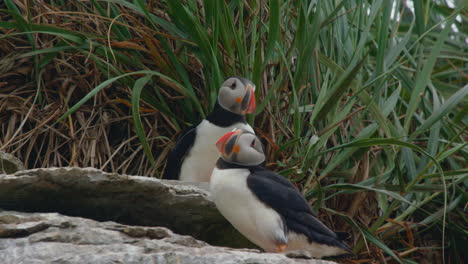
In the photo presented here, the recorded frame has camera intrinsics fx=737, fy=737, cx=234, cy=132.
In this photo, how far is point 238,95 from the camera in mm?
3102

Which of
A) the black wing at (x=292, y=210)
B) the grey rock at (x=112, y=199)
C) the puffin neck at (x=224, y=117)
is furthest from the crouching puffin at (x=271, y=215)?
the puffin neck at (x=224, y=117)

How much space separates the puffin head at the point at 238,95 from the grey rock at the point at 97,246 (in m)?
1.10

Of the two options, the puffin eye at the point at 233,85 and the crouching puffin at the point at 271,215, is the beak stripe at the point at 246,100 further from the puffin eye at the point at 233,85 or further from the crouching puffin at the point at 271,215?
the crouching puffin at the point at 271,215

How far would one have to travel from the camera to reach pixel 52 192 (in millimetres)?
2283

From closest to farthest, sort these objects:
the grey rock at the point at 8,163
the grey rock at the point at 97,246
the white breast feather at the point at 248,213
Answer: the grey rock at the point at 97,246, the white breast feather at the point at 248,213, the grey rock at the point at 8,163

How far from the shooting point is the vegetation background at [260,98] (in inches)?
A: 130

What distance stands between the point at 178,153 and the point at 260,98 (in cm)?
49

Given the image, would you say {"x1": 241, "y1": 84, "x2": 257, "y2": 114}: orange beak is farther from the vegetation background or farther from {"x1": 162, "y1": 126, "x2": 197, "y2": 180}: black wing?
{"x1": 162, "y1": 126, "x2": 197, "y2": 180}: black wing

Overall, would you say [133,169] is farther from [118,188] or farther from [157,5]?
[118,188]

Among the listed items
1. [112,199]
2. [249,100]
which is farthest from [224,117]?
[112,199]

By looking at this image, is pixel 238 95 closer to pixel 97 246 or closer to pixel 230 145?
pixel 230 145

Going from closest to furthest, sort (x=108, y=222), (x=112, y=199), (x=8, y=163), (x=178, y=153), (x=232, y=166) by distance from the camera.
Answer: (x=108, y=222), (x=112, y=199), (x=232, y=166), (x=8, y=163), (x=178, y=153)

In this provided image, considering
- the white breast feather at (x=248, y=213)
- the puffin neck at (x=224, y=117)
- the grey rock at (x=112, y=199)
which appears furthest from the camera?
the puffin neck at (x=224, y=117)

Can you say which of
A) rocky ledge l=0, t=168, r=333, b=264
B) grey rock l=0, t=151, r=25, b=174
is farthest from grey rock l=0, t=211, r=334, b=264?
grey rock l=0, t=151, r=25, b=174
